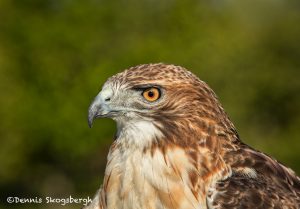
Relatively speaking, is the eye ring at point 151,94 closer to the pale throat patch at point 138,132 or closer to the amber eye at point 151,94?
the amber eye at point 151,94

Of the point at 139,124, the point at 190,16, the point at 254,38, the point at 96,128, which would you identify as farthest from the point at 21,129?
the point at 139,124

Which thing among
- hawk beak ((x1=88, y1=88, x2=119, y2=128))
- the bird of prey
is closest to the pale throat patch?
the bird of prey

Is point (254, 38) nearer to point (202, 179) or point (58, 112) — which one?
point (58, 112)

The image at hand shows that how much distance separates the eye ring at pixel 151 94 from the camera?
6090 mm

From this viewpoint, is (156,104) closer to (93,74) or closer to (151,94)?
(151,94)

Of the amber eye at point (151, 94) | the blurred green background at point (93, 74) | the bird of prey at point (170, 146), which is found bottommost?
the blurred green background at point (93, 74)

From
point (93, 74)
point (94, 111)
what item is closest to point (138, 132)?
point (94, 111)

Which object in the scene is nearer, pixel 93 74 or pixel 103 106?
pixel 103 106

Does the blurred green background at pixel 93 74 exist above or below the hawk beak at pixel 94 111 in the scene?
below

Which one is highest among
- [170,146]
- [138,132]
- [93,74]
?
[138,132]

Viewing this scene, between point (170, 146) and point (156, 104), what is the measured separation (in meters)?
0.33

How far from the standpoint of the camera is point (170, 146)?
610cm

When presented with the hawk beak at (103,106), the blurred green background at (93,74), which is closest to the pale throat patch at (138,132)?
the hawk beak at (103,106)

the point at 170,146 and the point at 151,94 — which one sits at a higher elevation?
the point at 151,94
